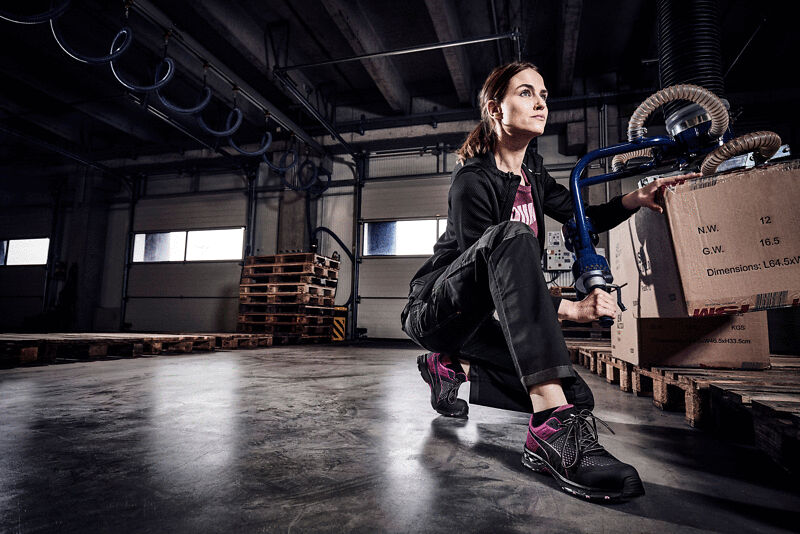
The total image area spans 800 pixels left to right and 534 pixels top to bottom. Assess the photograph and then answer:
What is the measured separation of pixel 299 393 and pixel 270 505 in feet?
5.73

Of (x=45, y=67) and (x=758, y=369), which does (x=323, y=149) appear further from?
(x=758, y=369)

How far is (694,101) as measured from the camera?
1.90 metres

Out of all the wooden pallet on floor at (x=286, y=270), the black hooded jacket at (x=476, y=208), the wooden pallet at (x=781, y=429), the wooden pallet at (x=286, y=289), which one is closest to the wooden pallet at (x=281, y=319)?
the wooden pallet at (x=286, y=289)

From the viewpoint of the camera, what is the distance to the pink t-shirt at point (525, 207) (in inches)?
78.9

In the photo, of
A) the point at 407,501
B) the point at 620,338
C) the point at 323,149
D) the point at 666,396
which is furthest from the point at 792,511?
the point at 323,149

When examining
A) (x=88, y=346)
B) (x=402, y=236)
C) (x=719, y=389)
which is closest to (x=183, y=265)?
(x=402, y=236)

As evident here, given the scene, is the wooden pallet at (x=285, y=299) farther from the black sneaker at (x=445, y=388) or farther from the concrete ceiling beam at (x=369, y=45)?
the black sneaker at (x=445, y=388)

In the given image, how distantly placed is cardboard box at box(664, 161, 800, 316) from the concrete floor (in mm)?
631

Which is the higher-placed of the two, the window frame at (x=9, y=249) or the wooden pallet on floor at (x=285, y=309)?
the window frame at (x=9, y=249)

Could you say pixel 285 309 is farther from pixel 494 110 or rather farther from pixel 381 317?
pixel 494 110

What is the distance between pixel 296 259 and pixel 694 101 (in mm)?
7967

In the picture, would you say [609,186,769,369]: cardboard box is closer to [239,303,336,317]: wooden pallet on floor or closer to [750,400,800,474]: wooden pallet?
[750,400,800,474]: wooden pallet

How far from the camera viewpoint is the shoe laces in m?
1.22

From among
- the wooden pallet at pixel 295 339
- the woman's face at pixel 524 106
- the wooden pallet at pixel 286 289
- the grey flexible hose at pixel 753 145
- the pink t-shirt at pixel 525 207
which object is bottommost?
the wooden pallet at pixel 295 339
